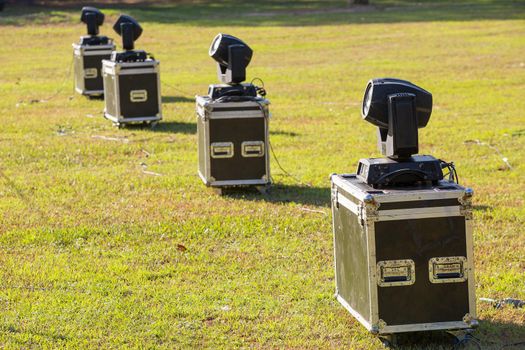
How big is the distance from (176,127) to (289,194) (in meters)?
5.58

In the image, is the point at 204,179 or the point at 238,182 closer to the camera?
the point at 238,182

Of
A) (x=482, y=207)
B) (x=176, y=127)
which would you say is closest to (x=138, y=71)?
(x=176, y=127)

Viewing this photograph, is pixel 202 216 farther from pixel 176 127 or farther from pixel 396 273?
pixel 176 127

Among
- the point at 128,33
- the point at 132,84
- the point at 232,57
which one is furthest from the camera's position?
the point at 128,33

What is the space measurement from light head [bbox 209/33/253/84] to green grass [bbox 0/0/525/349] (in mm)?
1193

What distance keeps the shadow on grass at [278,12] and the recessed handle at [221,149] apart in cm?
3002

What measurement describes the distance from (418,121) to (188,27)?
34.4 metres

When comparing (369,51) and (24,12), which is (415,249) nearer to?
(369,51)

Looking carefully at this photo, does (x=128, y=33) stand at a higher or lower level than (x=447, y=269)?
higher

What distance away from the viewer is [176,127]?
1628 cm

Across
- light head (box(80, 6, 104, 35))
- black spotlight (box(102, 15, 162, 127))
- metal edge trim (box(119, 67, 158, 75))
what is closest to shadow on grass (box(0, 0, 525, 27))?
light head (box(80, 6, 104, 35))

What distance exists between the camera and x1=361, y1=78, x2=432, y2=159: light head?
6.36 meters

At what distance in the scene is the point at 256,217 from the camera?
9.88 m

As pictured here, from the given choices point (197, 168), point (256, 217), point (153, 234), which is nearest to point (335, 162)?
point (197, 168)
